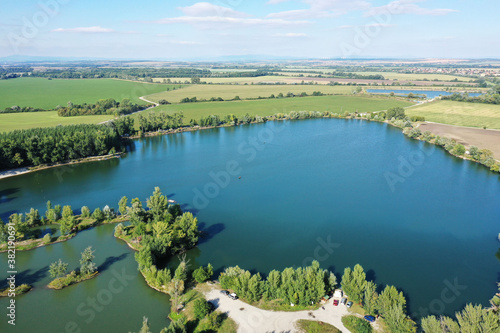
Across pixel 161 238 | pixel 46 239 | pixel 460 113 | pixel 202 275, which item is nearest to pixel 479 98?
pixel 460 113

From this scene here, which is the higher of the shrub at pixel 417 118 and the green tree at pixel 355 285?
the shrub at pixel 417 118

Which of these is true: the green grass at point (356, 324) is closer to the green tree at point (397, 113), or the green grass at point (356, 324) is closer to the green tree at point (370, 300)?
the green tree at point (370, 300)

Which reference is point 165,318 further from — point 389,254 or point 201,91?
point 201,91

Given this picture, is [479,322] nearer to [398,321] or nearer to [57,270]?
[398,321]

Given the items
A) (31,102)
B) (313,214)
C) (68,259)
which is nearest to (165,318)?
(68,259)

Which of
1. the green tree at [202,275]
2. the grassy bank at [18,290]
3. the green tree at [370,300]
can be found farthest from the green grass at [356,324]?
the grassy bank at [18,290]

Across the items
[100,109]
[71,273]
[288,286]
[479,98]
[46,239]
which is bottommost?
[71,273]

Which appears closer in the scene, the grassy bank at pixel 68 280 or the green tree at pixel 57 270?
the grassy bank at pixel 68 280
